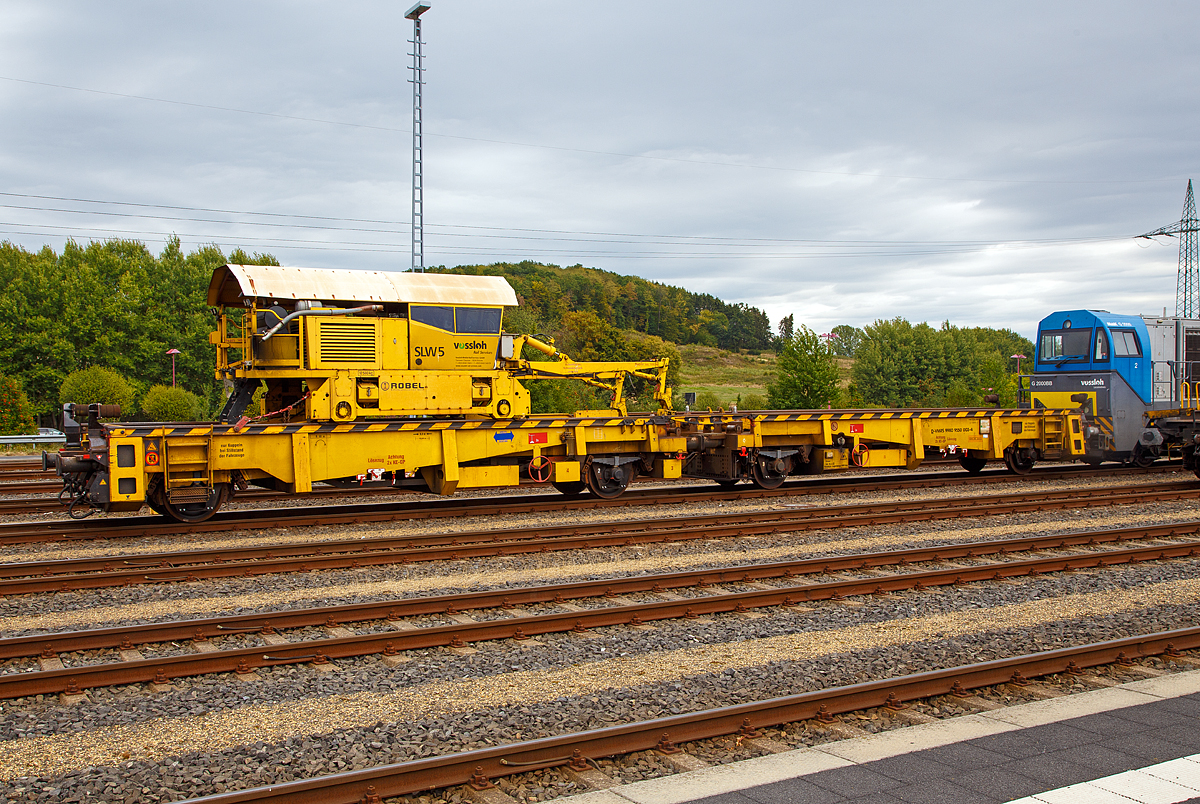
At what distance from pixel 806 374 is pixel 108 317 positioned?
149 feet

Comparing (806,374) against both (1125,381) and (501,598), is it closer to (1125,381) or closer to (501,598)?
(1125,381)

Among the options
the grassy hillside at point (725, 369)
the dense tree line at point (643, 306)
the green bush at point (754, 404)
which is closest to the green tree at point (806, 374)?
the green bush at point (754, 404)

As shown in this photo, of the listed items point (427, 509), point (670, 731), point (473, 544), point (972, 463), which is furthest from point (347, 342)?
point (972, 463)

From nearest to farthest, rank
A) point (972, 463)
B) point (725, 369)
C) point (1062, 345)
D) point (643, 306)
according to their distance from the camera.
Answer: point (972, 463)
point (1062, 345)
point (725, 369)
point (643, 306)

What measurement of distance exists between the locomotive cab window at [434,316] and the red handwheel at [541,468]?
275cm

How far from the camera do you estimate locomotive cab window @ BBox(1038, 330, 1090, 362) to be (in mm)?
21328

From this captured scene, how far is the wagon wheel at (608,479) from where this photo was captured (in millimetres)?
16359

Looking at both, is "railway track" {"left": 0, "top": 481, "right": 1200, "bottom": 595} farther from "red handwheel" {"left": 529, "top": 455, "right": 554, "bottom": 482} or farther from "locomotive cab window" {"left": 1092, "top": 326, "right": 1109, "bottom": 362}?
"locomotive cab window" {"left": 1092, "top": 326, "right": 1109, "bottom": 362}

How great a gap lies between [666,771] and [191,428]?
33.6 feet

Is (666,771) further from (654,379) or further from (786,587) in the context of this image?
(654,379)

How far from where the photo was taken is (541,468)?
1556 centimetres

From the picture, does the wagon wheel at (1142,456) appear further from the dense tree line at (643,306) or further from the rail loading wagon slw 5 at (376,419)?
the dense tree line at (643,306)

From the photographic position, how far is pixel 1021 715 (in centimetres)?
579

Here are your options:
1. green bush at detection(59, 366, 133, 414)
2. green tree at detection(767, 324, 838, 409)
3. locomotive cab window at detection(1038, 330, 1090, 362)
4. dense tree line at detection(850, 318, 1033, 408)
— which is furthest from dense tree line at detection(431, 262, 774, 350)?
locomotive cab window at detection(1038, 330, 1090, 362)
